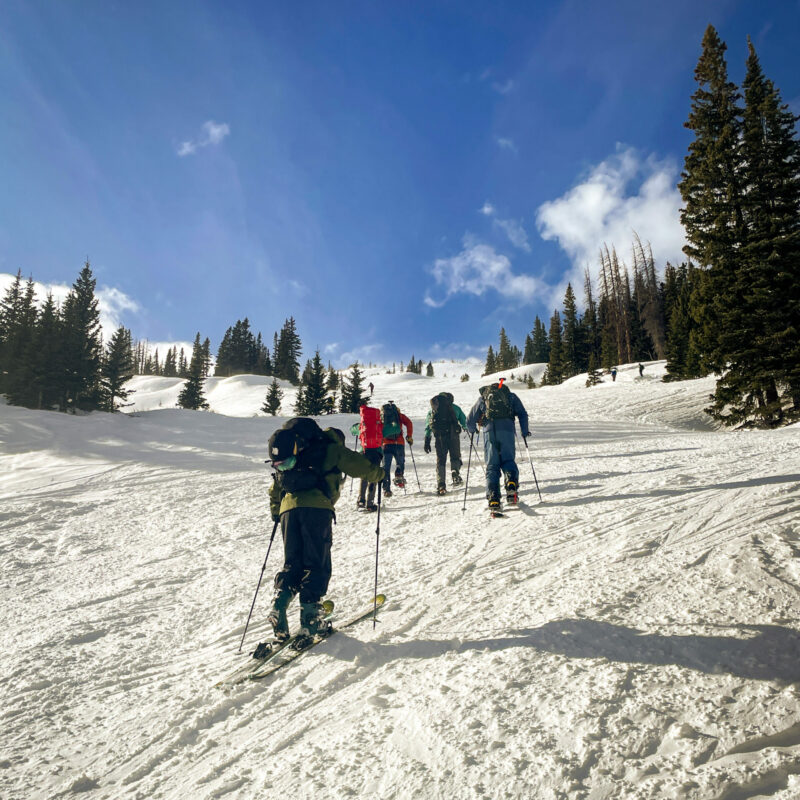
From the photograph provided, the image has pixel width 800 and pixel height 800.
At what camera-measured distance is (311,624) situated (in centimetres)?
340

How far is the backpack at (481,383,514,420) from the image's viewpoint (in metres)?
6.82

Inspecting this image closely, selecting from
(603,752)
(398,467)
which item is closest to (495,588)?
(603,752)

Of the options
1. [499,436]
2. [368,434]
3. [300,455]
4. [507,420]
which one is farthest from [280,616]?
[368,434]

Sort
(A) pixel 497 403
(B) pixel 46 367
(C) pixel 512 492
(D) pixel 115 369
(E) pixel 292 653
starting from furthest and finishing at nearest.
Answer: (D) pixel 115 369
(B) pixel 46 367
(A) pixel 497 403
(C) pixel 512 492
(E) pixel 292 653

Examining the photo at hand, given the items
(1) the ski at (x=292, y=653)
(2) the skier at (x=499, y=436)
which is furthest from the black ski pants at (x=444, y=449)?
(1) the ski at (x=292, y=653)

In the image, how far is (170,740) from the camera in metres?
2.43

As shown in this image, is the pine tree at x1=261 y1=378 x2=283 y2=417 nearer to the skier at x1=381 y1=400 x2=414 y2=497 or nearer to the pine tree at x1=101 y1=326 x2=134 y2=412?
the pine tree at x1=101 y1=326 x2=134 y2=412

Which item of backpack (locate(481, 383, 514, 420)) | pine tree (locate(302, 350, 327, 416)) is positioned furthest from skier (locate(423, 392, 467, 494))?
pine tree (locate(302, 350, 327, 416))

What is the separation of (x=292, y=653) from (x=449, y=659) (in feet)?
3.98

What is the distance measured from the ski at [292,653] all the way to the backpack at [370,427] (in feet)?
15.6

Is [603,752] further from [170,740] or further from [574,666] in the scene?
[170,740]

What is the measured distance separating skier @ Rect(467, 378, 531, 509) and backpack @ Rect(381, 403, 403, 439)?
6.69ft

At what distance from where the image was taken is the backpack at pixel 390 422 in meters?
8.61

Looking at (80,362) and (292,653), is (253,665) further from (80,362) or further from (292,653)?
(80,362)
